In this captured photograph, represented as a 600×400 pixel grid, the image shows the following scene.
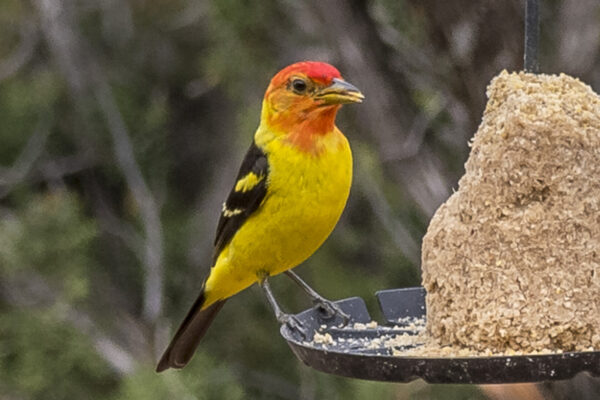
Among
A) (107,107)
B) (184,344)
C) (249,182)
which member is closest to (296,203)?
(249,182)

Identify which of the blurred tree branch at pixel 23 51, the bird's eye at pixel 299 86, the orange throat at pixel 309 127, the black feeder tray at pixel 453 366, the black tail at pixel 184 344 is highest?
the blurred tree branch at pixel 23 51

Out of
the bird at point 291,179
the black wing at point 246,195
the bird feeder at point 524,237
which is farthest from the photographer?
the black wing at point 246,195

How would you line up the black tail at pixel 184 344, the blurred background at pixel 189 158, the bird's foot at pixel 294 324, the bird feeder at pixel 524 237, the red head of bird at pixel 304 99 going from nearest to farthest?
the bird feeder at pixel 524 237, the bird's foot at pixel 294 324, the red head of bird at pixel 304 99, the black tail at pixel 184 344, the blurred background at pixel 189 158

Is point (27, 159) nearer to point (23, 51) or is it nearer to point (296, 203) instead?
point (23, 51)

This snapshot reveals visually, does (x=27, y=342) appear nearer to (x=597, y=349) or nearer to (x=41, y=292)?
(x=41, y=292)

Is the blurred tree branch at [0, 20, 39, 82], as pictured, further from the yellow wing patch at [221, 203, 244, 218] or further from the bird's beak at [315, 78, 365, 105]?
the bird's beak at [315, 78, 365, 105]

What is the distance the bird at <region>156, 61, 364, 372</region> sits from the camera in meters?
4.02

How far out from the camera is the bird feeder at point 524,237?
3.13m

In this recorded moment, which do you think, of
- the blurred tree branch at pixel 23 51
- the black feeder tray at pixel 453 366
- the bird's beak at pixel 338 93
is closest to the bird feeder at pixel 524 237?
the black feeder tray at pixel 453 366

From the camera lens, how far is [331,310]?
3.93 metres

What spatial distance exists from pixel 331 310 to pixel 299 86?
80 centimetres

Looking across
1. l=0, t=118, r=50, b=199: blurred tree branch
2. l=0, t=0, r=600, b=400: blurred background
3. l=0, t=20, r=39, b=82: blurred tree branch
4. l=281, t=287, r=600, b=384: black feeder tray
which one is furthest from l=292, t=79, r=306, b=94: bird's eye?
l=0, t=20, r=39, b=82: blurred tree branch

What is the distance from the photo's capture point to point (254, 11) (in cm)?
577

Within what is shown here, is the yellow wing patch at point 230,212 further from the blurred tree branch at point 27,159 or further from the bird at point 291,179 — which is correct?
the blurred tree branch at point 27,159
